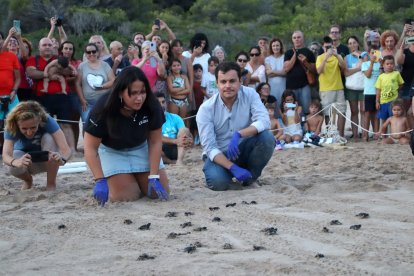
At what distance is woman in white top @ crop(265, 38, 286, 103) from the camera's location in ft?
35.3

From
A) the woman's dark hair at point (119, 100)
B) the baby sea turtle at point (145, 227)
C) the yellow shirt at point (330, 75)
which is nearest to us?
the baby sea turtle at point (145, 227)

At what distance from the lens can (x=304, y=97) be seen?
1088 cm

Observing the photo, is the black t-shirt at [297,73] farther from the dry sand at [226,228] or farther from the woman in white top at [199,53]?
the dry sand at [226,228]

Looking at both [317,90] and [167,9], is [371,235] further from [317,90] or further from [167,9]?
[167,9]

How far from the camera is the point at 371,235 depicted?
4.39m

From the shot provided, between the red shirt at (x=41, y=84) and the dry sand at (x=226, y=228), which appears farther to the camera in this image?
the red shirt at (x=41, y=84)

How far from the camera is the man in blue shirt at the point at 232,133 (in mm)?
6551

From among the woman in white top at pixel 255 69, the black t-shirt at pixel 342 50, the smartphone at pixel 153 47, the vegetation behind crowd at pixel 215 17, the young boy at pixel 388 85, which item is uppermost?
the vegetation behind crowd at pixel 215 17

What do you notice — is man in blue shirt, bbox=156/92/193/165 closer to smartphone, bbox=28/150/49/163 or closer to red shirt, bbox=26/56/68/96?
red shirt, bbox=26/56/68/96

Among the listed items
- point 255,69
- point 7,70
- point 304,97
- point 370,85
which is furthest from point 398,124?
point 7,70

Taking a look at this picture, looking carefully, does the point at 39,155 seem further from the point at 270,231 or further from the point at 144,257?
the point at 144,257

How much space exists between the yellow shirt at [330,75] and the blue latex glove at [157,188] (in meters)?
5.28

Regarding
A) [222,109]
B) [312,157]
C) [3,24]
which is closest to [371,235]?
[222,109]

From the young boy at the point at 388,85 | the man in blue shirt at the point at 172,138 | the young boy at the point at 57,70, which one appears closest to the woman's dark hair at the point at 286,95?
the young boy at the point at 388,85
